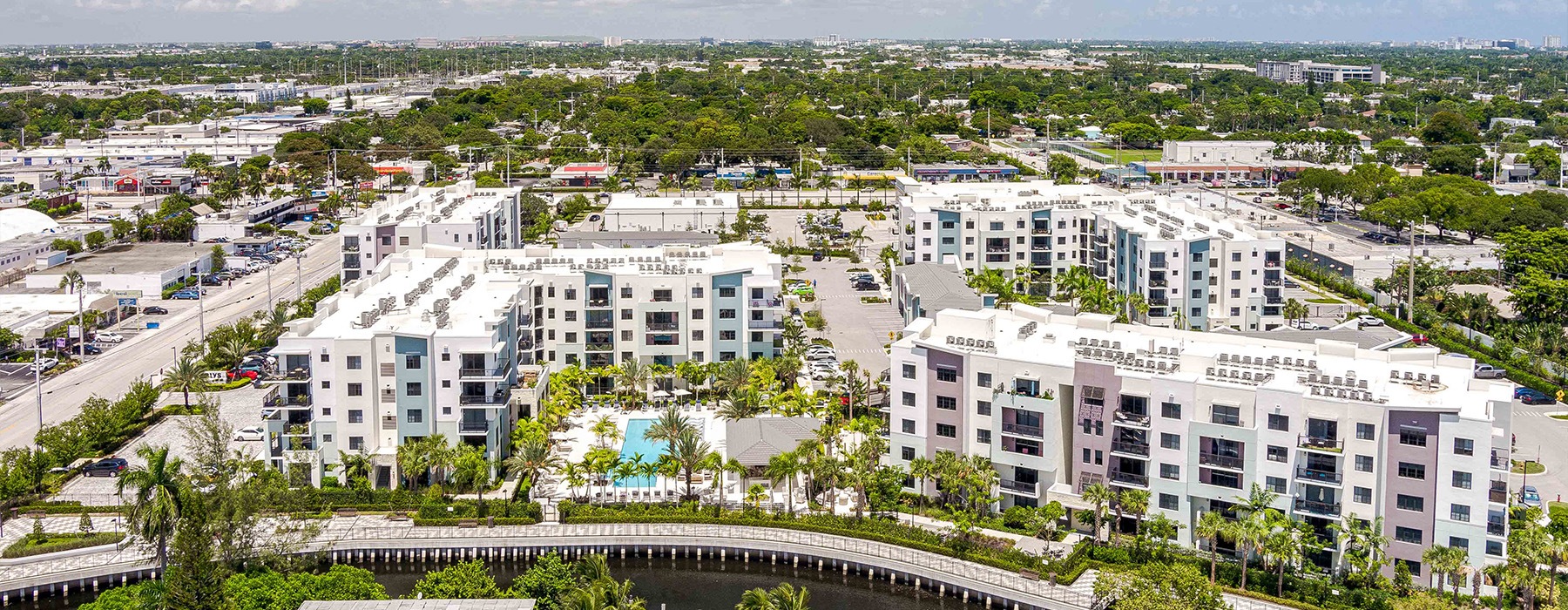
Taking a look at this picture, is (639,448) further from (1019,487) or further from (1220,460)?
(1220,460)

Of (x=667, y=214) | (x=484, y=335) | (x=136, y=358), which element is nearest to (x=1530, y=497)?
(x=484, y=335)

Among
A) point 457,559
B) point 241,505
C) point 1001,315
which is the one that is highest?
point 1001,315

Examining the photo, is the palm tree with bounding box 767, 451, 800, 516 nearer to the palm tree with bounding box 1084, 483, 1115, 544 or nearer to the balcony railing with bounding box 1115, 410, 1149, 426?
the palm tree with bounding box 1084, 483, 1115, 544

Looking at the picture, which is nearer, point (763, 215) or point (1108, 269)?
point (1108, 269)

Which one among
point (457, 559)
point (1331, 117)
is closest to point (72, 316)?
point (457, 559)

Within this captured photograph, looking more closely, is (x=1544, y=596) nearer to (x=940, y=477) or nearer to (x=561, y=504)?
(x=940, y=477)

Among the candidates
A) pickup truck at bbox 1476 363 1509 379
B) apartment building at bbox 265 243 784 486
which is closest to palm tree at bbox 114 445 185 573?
apartment building at bbox 265 243 784 486

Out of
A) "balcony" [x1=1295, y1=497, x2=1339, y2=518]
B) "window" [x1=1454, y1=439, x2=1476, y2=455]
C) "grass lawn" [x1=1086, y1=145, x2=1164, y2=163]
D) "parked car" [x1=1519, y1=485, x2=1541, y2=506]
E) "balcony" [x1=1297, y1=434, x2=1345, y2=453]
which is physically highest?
"grass lawn" [x1=1086, y1=145, x2=1164, y2=163]

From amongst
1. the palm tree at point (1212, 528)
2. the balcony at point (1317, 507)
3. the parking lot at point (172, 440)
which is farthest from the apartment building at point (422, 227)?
the balcony at point (1317, 507)
